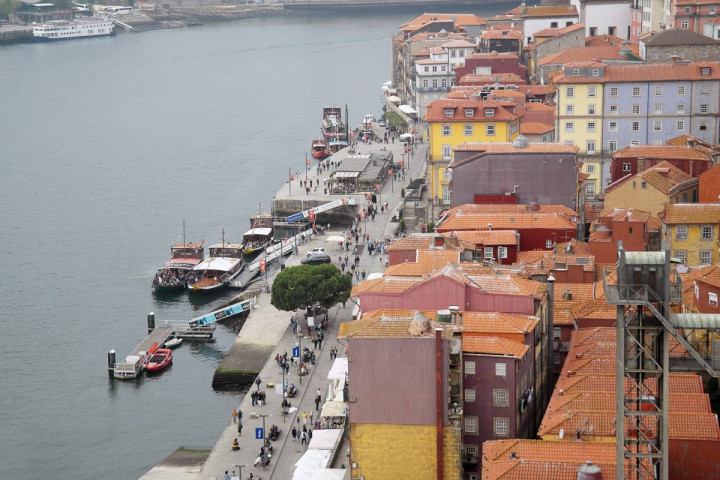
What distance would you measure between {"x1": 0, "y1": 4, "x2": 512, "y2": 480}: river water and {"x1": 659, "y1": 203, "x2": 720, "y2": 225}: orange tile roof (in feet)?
62.7

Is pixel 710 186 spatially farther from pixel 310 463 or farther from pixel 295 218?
pixel 295 218

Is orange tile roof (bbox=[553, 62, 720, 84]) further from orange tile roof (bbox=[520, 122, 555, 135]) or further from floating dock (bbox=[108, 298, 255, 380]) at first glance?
floating dock (bbox=[108, 298, 255, 380])

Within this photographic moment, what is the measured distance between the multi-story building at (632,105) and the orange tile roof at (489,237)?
65.0ft

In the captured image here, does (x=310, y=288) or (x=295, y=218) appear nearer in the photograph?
(x=310, y=288)

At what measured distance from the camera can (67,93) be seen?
171875 mm

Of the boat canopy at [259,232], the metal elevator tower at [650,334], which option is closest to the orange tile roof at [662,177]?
the boat canopy at [259,232]

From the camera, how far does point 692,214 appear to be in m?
54.3

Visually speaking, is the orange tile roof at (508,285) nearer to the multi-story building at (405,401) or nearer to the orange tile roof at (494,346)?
the orange tile roof at (494,346)

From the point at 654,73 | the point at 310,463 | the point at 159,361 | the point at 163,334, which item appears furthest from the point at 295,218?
the point at 310,463

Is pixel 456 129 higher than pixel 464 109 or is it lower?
lower

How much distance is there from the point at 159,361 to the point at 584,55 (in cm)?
3989

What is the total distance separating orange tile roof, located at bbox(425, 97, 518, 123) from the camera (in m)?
76.3

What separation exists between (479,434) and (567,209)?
78.5 ft

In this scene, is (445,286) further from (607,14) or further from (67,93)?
(67,93)
